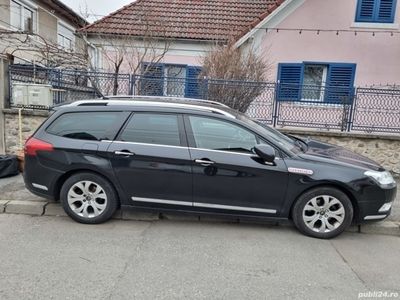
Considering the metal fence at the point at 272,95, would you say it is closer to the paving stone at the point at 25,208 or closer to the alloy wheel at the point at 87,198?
the paving stone at the point at 25,208

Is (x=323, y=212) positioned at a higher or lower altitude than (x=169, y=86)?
lower

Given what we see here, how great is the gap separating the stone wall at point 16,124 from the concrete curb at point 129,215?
300 centimetres

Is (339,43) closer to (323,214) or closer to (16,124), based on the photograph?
(323,214)

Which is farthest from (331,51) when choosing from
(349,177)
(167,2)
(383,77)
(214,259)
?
(214,259)

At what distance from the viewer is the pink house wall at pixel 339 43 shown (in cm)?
1084

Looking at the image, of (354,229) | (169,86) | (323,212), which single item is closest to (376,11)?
(169,86)

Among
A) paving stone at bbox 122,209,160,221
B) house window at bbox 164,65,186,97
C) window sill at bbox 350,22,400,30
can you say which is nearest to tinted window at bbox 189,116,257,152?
paving stone at bbox 122,209,160,221

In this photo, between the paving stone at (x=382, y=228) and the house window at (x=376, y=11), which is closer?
the paving stone at (x=382, y=228)

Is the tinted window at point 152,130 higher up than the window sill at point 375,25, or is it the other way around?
the window sill at point 375,25

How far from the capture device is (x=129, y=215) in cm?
482

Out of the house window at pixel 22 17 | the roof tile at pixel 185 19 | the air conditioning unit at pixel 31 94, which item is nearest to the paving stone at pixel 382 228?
the air conditioning unit at pixel 31 94

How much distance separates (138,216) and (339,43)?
30.2ft

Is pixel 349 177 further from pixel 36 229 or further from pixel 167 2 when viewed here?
pixel 167 2

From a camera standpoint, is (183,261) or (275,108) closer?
(183,261)
